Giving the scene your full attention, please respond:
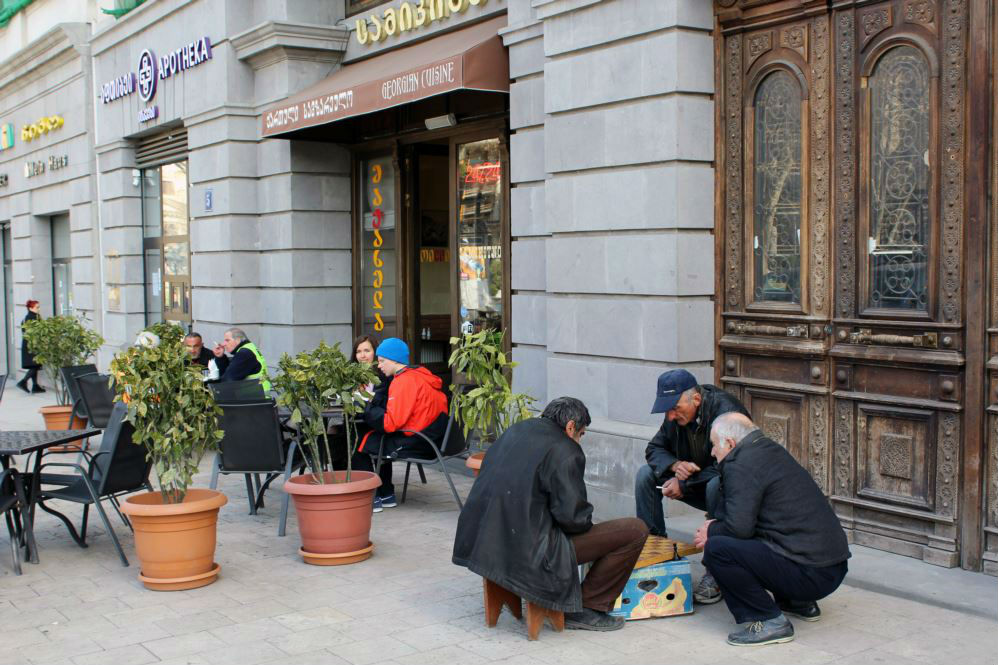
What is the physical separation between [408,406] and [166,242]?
9.77m

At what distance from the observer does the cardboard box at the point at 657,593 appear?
598 cm

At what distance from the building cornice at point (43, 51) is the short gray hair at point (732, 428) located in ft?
A: 53.4

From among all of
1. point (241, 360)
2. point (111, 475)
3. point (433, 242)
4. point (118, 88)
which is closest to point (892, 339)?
point (111, 475)

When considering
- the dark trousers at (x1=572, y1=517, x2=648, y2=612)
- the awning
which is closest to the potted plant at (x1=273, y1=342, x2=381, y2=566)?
the dark trousers at (x1=572, y1=517, x2=648, y2=612)

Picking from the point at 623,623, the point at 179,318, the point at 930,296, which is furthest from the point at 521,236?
the point at 179,318

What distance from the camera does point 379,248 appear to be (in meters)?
13.6

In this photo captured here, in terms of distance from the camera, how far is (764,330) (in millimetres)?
7801

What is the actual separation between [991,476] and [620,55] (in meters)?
3.98

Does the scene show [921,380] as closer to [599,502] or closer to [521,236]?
[599,502]

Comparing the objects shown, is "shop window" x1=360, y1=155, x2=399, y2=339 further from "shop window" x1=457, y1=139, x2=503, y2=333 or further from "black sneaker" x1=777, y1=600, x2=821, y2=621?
"black sneaker" x1=777, y1=600, x2=821, y2=621

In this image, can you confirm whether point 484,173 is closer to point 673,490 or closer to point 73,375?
point 673,490

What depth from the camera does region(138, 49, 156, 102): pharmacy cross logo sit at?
16.2 meters

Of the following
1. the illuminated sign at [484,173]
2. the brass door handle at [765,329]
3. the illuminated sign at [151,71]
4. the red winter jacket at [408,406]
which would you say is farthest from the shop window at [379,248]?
the brass door handle at [765,329]

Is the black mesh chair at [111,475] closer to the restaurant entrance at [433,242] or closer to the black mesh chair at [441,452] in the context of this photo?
the black mesh chair at [441,452]
